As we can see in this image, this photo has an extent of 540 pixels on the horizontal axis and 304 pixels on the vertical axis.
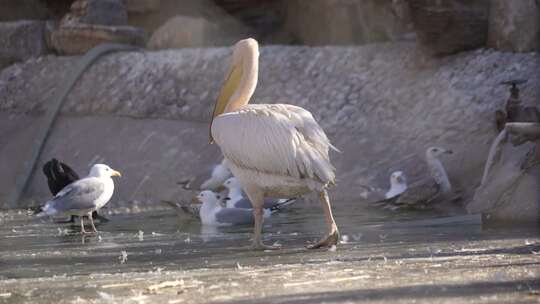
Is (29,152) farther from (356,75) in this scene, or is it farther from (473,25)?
(473,25)

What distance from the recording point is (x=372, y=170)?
1529 centimetres

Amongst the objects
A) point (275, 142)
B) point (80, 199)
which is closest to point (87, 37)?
point (80, 199)

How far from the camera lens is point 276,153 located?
9430 mm

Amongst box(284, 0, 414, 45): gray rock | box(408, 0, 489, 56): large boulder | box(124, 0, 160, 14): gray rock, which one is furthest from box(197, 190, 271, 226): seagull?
box(124, 0, 160, 14): gray rock

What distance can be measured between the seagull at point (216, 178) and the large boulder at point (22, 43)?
306 inches

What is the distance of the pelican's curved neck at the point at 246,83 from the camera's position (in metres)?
10.6

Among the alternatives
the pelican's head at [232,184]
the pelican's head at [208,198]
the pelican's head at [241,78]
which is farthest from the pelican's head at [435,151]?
the pelican's head at [241,78]

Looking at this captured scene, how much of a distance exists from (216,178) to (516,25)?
4.65 metres

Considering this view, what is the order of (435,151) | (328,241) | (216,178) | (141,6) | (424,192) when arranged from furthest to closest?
(141,6)
(216,178)
(435,151)
(424,192)
(328,241)

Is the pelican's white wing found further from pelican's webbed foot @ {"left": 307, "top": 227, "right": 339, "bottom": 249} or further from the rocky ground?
the rocky ground

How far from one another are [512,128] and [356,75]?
5438 millimetres

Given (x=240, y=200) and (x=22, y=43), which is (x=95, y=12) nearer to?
(x=22, y=43)

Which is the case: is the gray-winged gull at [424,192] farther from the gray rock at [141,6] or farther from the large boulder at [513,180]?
the gray rock at [141,6]

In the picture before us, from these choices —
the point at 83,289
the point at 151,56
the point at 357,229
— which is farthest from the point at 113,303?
the point at 151,56
